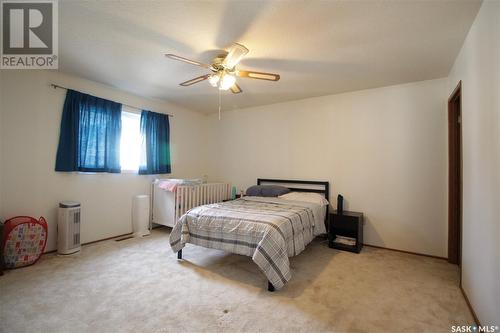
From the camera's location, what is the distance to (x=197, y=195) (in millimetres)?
4352

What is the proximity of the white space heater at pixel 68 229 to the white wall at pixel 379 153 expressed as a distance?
3.29 m

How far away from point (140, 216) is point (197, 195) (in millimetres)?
1062

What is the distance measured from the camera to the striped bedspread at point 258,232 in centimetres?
226

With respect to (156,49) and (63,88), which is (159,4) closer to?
(156,49)

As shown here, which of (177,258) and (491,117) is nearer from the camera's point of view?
(491,117)

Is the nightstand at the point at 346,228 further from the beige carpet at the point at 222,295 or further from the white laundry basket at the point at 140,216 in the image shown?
the white laundry basket at the point at 140,216

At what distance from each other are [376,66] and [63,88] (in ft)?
14.5

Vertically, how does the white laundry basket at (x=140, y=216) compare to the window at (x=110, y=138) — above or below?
below

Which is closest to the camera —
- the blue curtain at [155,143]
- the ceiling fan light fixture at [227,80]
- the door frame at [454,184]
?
the ceiling fan light fixture at [227,80]

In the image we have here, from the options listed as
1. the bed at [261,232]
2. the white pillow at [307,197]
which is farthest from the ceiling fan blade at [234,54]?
the white pillow at [307,197]

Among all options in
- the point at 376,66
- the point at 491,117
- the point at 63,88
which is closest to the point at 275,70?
the point at 376,66

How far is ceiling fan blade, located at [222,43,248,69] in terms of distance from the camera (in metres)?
2.13

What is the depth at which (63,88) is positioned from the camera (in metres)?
3.31

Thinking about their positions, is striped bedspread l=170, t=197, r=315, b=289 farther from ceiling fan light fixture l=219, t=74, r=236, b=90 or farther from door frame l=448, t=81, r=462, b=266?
door frame l=448, t=81, r=462, b=266
